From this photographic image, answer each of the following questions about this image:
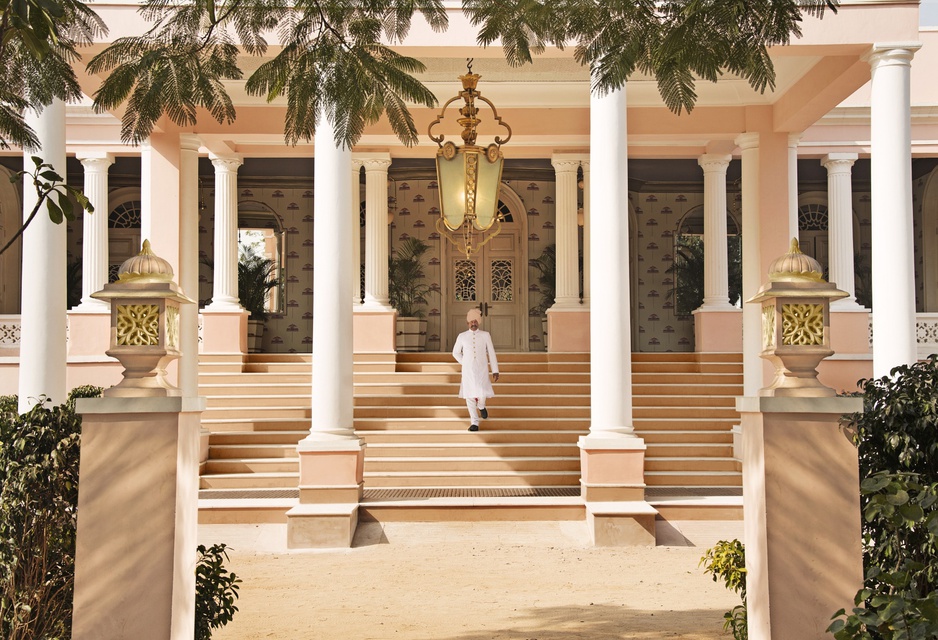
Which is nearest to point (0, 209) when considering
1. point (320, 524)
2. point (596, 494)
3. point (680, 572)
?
point (320, 524)

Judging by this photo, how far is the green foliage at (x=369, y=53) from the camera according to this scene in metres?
4.67

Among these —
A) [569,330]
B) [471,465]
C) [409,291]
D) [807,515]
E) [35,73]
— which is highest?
[35,73]

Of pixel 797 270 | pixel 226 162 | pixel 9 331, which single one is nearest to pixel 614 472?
pixel 797 270

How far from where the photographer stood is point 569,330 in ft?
52.6

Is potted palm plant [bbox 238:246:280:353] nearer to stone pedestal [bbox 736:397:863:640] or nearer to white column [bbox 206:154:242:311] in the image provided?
white column [bbox 206:154:242:311]

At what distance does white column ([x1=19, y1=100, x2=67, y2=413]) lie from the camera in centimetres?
880

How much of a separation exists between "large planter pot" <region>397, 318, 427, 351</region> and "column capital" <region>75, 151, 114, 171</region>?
578 cm

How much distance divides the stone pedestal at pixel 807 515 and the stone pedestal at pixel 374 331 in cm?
1107

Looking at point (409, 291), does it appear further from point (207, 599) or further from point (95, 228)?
point (207, 599)

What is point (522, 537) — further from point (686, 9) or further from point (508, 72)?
point (686, 9)

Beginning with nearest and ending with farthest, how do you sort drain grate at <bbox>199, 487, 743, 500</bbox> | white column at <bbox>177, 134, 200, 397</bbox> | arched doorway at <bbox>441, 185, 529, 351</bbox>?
drain grate at <bbox>199, 487, 743, 500</bbox>
white column at <bbox>177, 134, 200, 397</bbox>
arched doorway at <bbox>441, 185, 529, 351</bbox>

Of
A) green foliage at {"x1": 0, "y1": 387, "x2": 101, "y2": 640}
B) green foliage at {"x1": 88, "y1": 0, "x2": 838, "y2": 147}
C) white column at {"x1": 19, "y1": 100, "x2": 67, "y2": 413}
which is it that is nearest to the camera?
green foliage at {"x1": 88, "y1": 0, "x2": 838, "y2": 147}

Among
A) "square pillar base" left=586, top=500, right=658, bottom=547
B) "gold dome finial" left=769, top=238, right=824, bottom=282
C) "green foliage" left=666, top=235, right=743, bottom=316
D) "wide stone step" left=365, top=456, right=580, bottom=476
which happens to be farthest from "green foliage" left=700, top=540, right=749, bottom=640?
"green foliage" left=666, top=235, right=743, bottom=316

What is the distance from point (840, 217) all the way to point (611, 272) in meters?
7.98
